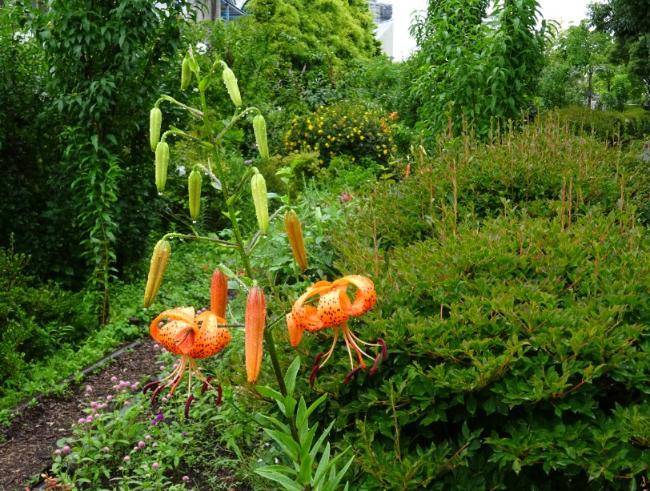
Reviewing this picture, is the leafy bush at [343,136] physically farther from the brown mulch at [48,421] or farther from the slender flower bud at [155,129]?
the slender flower bud at [155,129]

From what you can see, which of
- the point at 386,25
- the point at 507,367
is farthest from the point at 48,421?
the point at 386,25

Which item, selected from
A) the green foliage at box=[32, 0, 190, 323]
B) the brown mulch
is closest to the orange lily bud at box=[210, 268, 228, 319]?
the brown mulch

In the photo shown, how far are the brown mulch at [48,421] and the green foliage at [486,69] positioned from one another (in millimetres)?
3860

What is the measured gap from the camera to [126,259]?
5770 mm

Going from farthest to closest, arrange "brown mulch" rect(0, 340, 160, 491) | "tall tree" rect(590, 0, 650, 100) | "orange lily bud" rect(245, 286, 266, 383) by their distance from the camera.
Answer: "tall tree" rect(590, 0, 650, 100)
"brown mulch" rect(0, 340, 160, 491)
"orange lily bud" rect(245, 286, 266, 383)

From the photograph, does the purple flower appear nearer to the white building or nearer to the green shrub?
the green shrub

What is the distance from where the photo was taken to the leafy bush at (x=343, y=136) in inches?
396

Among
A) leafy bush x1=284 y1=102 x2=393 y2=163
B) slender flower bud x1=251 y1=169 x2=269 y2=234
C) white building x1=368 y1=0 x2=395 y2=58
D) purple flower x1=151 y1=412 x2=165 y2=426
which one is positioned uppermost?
white building x1=368 y1=0 x2=395 y2=58

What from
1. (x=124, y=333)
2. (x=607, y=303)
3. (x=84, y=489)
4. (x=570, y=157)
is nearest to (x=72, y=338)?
(x=124, y=333)

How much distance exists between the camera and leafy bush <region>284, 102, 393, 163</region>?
1007 cm

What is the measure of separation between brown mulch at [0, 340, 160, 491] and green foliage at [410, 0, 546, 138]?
12.7ft

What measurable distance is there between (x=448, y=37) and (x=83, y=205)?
4514 millimetres

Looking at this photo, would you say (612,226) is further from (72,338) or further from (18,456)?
(72,338)

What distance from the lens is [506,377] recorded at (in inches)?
72.5
